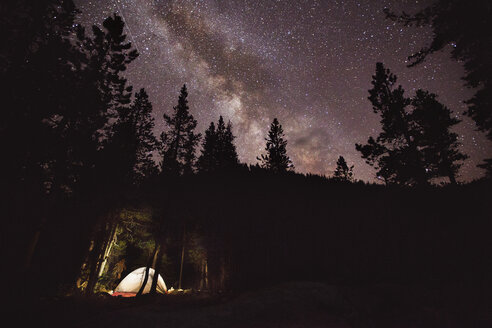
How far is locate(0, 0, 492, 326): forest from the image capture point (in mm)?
9242

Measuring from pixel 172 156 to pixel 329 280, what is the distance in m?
14.4

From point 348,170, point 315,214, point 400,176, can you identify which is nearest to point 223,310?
point 315,214

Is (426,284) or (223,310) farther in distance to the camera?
(426,284)

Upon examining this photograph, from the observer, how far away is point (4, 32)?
884 centimetres

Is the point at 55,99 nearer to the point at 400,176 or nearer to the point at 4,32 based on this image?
the point at 4,32

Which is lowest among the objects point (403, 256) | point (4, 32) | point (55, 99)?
point (403, 256)

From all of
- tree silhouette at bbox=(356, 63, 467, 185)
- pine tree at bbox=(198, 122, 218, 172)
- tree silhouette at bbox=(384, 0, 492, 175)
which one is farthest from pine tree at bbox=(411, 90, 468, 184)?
pine tree at bbox=(198, 122, 218, 172)

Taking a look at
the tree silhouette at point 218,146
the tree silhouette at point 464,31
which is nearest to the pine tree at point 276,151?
the tree silhouette at point 218,146

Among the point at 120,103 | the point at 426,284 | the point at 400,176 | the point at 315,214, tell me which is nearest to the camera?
the point at 426,284

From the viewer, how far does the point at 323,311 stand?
6.88 m

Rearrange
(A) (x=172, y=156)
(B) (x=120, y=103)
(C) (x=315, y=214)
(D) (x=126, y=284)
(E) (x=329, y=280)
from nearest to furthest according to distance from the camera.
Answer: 1. (E) (x=329, y=280)
2. (C) (x=315, y=214)
3. (B) (x=120, y=103)
4. (D) (x=126, y=284)
5. (A) (x=172, y=156)

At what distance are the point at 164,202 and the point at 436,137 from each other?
25.4 meters

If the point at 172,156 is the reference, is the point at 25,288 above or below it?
below

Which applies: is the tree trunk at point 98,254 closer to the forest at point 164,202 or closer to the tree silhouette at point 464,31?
the forest at point 164,202
